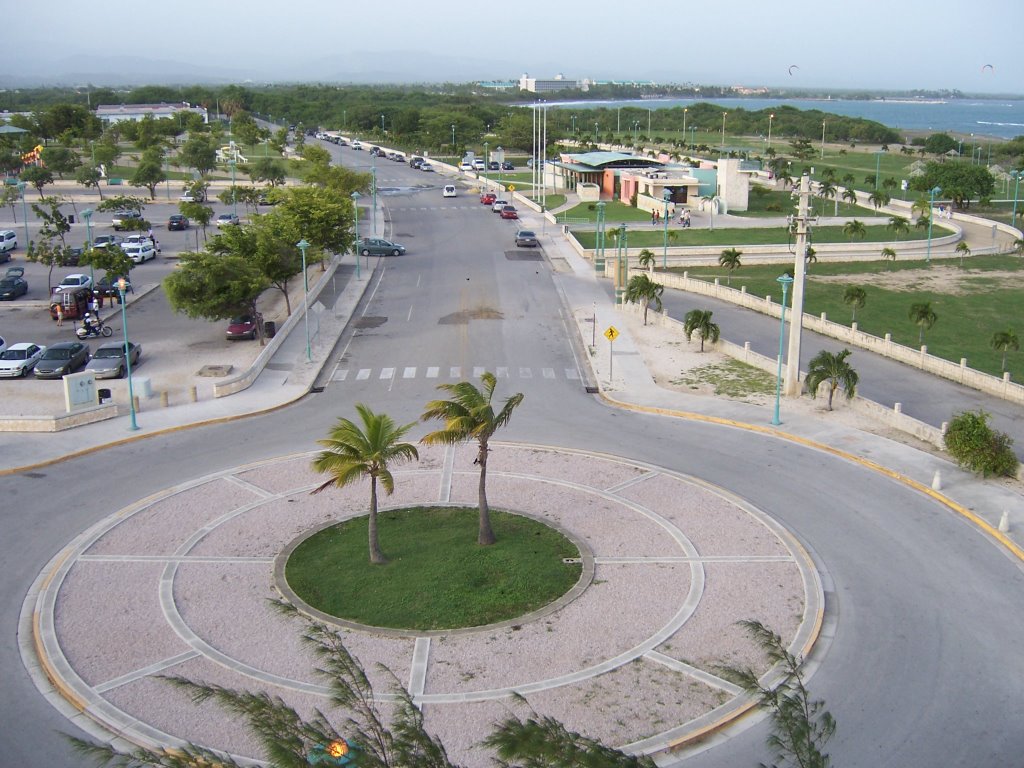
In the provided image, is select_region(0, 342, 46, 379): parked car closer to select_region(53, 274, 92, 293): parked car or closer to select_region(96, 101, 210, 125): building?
select_region(53, 274, 92, 293): parked car

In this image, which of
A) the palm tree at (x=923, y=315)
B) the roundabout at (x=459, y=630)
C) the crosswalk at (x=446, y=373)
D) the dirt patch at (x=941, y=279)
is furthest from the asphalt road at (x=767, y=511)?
the dirt patch at (x=941, y=279)

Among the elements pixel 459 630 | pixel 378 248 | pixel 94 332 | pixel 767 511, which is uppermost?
pixel 378 248

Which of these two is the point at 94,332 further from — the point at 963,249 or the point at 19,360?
the point at 963,249

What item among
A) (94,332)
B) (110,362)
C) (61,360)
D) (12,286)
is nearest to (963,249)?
(94,332)

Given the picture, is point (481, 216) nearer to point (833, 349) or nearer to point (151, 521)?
point (833, 349)

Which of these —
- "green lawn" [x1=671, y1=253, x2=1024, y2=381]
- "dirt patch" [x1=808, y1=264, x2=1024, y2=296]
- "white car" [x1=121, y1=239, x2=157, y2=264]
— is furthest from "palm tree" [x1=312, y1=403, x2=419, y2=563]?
"white car" [x1=121, y1=239, x2=157, y2=264]
